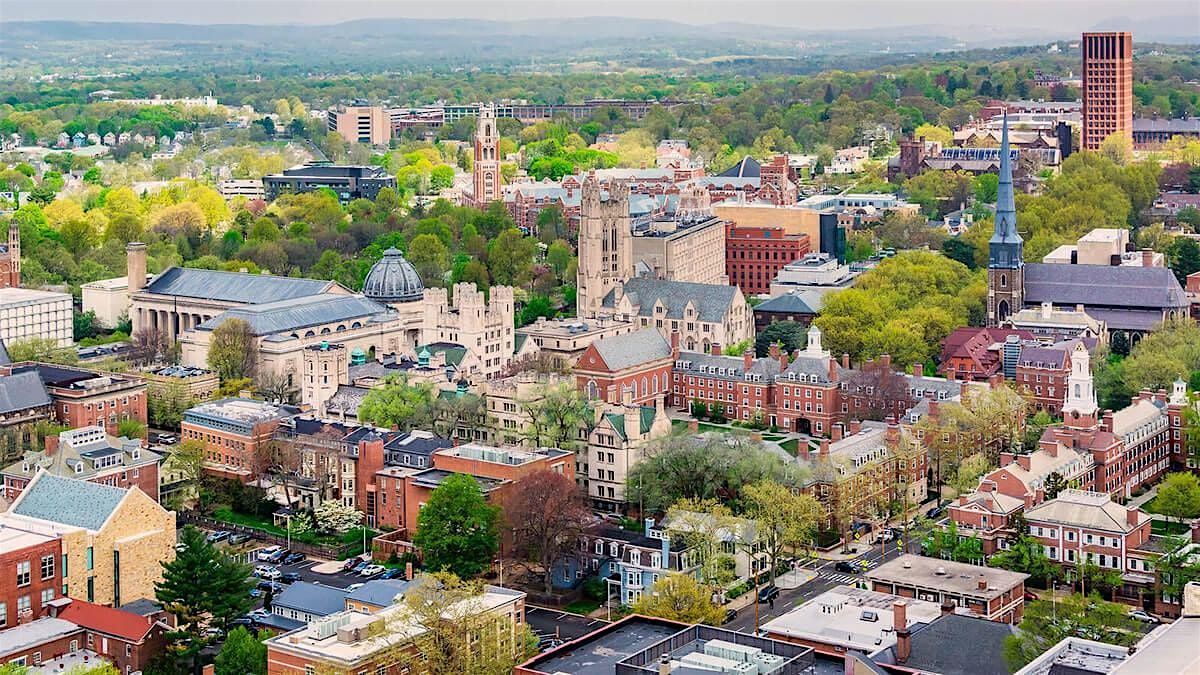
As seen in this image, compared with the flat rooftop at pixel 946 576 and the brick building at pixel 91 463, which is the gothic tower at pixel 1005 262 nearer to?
the flat rooftop at pixel 946 576

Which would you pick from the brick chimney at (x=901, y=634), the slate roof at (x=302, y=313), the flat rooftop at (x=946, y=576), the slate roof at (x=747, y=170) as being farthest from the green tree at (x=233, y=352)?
the slate roof at (x=747, y=170)

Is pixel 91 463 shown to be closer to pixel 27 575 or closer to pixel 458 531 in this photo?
pixel 27 575

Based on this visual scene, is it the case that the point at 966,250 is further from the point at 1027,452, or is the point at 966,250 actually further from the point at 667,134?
the point at 667,134

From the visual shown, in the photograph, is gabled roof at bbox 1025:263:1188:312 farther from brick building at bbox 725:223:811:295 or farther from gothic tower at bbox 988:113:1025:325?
brick building at bbox 725:223:811:295

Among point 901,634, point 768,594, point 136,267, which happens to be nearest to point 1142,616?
point 901,634

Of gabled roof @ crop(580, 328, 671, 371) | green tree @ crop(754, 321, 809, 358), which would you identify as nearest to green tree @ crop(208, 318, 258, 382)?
gabled roof @ crop(580, 328, 671, 371)
